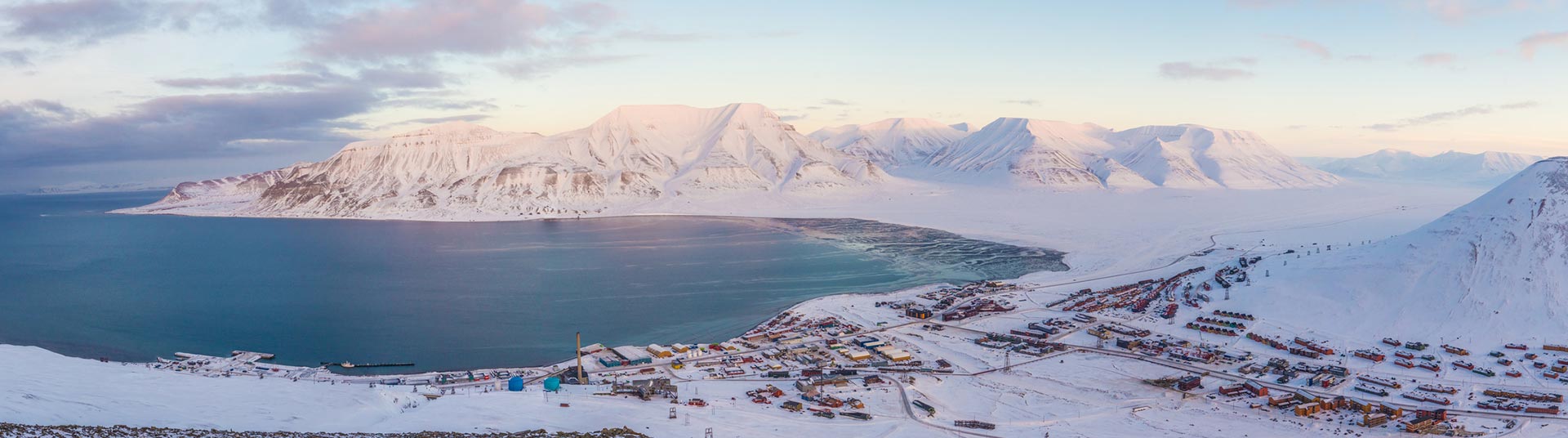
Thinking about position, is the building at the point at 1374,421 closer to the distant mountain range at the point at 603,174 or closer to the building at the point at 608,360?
the building at the point at 608,360

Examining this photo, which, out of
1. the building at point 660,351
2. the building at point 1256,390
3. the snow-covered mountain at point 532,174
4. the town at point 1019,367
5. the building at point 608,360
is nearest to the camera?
the town at point 1019,367

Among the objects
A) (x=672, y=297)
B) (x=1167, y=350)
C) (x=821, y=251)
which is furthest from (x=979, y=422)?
(x=821, y=251)

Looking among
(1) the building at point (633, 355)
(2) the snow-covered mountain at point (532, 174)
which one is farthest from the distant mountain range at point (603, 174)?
(1) the building at point (633, 355)

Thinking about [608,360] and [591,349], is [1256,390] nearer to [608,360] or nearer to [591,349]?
[608,360]

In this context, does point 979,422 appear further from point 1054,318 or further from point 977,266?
point 977,266

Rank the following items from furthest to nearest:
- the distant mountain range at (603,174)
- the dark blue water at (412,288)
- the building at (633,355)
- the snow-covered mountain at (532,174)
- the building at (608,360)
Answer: the distant mountain range at (603,174) → the snow-covered mountain at (532,174) → the dark blue water at (412,288) → the building at (633,355) → the building at (608,360)

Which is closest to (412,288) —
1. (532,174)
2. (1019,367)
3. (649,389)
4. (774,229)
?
(649,389)

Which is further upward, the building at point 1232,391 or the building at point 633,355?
the building at point 633,355
